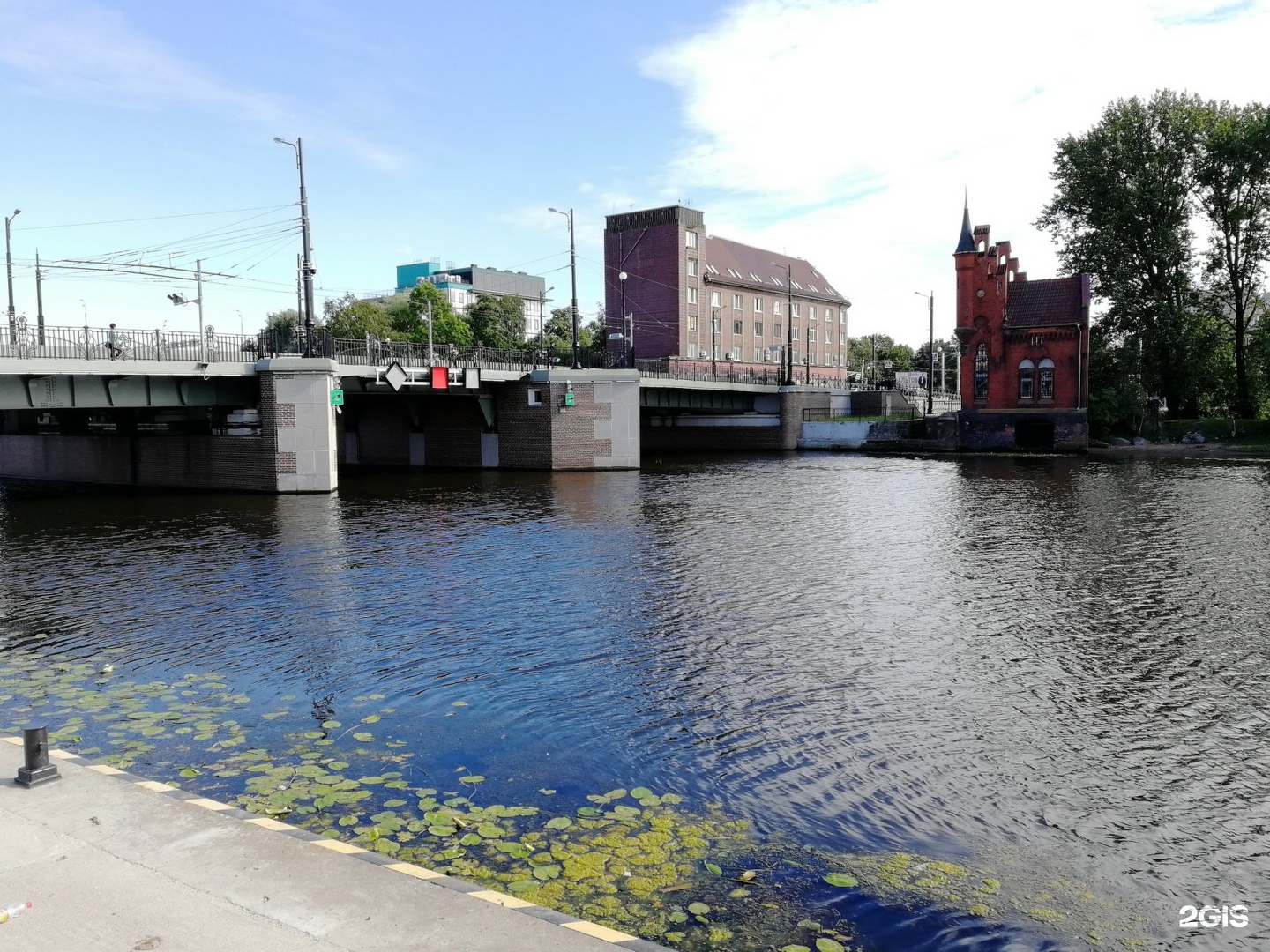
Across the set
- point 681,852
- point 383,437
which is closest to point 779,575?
point 681,852

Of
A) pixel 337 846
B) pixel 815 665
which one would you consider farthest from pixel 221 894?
pixel 815 665

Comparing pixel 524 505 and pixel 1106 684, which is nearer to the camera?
pixel 1106 684

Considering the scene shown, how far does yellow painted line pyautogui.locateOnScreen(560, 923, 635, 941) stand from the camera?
5.51 m

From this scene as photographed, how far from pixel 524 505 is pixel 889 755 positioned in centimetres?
2397

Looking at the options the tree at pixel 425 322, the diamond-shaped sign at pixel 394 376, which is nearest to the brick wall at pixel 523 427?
the diamond-shaped sign at pixel 394 376

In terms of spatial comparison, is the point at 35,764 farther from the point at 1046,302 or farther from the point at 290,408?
the point at 1046,302

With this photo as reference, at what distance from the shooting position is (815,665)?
13219mm

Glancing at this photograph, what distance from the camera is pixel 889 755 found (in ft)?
32.2

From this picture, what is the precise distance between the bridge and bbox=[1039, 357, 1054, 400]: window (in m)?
20.8

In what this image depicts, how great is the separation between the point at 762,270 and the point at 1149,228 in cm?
4711

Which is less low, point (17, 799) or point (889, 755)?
point (17, 799)

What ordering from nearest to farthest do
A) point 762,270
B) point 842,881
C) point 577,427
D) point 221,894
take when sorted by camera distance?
point 221,894
point 842,881
point 577,427
point 762,270

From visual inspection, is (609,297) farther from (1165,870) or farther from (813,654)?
(1165,870)

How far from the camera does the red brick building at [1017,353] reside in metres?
63.6
